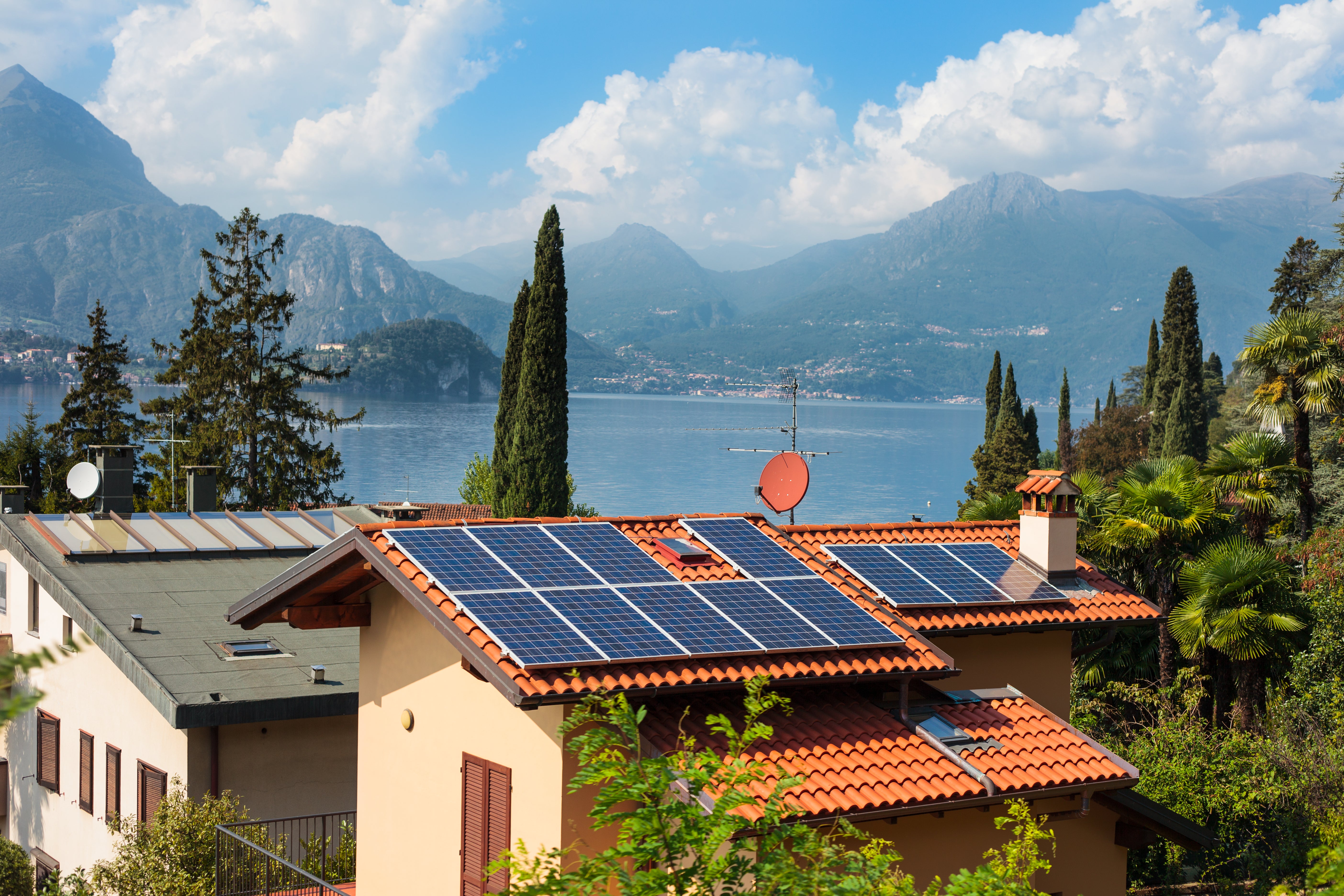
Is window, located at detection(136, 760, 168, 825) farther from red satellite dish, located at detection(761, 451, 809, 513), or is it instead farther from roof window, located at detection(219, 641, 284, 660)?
red satellite dish, located at detection(761, 451, 809, 513)

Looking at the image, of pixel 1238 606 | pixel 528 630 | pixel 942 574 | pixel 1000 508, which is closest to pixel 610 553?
pixel 528 630

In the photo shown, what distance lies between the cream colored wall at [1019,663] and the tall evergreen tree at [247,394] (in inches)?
1818

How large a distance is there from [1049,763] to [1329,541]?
15.9 meters

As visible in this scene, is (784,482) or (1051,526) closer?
(1051,526)

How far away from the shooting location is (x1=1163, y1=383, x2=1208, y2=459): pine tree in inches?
2350

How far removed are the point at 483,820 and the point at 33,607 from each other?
16.6m

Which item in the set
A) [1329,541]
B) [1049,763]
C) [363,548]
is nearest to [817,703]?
[1049,763]

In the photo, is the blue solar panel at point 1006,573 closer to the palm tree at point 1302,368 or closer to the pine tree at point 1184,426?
the palm tree at point 1302,368

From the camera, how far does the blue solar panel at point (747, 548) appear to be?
40.9 feet

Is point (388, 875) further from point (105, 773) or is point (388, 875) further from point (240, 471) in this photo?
point (240, 471)

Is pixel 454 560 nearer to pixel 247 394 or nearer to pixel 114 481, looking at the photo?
pixel 114 481

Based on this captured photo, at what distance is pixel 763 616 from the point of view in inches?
438

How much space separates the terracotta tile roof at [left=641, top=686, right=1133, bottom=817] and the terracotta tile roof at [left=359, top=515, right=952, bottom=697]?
18.2 inches

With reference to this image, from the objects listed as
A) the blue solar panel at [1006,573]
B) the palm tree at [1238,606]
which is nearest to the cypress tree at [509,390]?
the palm tree at [1238,606]
